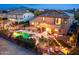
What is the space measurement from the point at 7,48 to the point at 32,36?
295 millimetres

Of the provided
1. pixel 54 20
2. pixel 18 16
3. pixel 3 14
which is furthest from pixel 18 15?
pixel 54 20

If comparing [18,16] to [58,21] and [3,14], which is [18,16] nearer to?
[3,14]

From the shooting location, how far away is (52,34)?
110 inches

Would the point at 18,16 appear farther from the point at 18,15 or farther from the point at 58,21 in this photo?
the point at 58,21

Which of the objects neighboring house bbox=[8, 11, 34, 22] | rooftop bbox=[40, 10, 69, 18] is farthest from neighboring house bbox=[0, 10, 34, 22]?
rooftop bbox=[40, 10, 69, 18]

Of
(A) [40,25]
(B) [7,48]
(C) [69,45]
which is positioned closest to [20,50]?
(B) [7,48]

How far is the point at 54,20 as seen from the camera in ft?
9.15

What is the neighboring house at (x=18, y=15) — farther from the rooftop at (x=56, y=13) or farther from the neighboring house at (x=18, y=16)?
the rooftop at (x=56, y=13)

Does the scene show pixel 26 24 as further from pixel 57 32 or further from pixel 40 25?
A: pixel 57 32

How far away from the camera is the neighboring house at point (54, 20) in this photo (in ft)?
9.13
